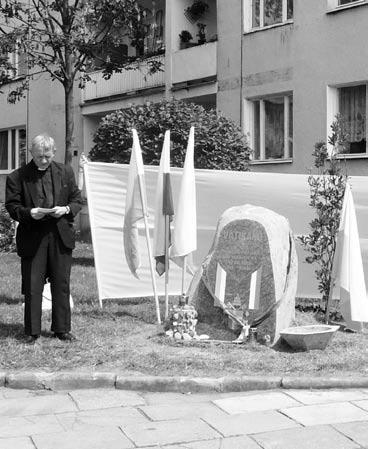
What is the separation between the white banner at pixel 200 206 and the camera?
9.09m

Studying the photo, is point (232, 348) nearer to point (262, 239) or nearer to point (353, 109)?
point (262, 239)

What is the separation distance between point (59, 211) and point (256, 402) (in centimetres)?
267

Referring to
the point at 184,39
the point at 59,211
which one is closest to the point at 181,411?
the point at 59,211

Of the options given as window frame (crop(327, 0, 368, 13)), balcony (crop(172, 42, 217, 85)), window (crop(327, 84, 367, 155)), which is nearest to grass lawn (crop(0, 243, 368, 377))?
window (crop(327, 84, 367, 155))

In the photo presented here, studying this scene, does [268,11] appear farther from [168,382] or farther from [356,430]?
[356,430]

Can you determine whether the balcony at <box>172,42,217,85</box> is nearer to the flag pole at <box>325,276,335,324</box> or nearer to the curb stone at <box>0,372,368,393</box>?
the flag pole at <box>325,276,335,324</box>

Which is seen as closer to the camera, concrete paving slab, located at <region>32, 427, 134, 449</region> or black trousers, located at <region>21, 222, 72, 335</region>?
concrete paving slab, located at <region>32, 427, 134, 449</region>

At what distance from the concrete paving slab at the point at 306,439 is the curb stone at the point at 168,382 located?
3.51ft

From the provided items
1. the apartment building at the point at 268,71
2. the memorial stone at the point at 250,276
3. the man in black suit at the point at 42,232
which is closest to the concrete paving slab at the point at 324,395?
the memorial stone at the point at 250,276

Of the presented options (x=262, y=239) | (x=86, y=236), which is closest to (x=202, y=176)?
(x=262, y=239)

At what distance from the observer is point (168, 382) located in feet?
19.6

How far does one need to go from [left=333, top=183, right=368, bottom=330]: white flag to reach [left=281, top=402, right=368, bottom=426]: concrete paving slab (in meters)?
2.52

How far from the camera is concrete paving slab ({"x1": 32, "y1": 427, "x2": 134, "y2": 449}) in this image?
4.62 metres

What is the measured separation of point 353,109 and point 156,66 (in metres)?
5.28
